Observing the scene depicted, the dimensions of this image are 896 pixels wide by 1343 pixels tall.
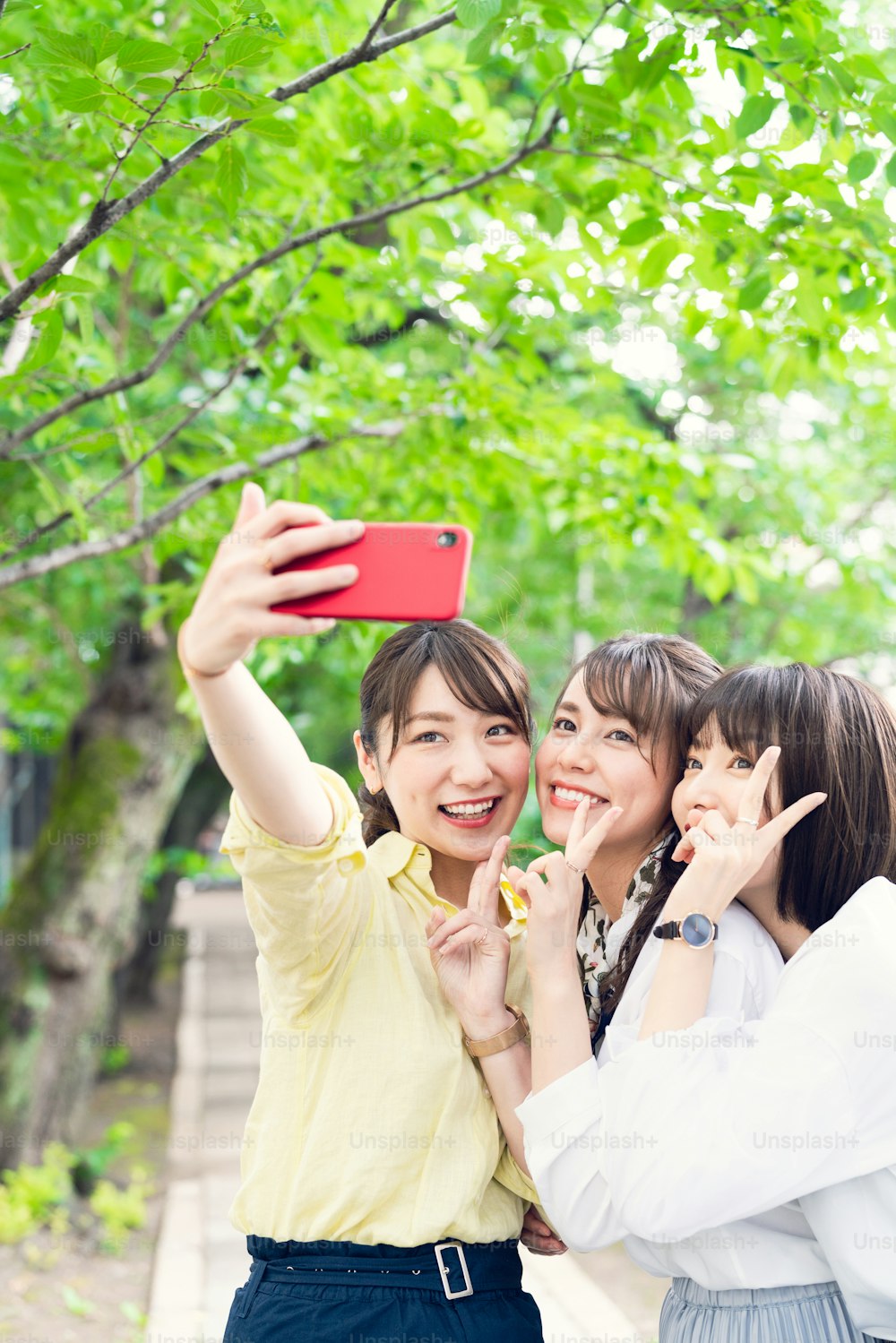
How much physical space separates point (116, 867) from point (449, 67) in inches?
163

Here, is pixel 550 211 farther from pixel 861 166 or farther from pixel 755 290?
pixel 861 166

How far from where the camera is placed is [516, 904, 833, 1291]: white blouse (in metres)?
1.69

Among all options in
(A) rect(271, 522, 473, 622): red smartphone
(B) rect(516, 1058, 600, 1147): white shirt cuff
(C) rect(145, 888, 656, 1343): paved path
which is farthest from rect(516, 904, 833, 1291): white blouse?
(C) rect(145, 888, 656, 1343): paved path

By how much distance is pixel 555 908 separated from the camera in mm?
1832

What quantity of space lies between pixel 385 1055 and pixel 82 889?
15.4ft

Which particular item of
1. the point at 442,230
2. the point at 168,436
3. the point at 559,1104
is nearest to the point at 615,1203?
the point at 559,1104

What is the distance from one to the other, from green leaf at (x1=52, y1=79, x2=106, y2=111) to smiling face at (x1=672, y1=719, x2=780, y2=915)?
1474mm

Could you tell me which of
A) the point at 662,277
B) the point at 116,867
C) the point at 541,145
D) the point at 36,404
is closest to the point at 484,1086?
the point at 662,277

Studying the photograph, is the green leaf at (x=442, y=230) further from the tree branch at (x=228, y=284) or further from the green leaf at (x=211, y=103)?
the green leaf at (x=211, y=103)

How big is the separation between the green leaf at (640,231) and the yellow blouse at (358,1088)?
4.96 feet

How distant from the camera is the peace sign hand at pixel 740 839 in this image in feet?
5.66

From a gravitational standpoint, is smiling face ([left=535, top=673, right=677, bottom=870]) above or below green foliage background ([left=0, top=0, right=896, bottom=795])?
below

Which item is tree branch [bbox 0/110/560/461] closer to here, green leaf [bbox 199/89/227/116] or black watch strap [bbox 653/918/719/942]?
green leaf [bbox 199/89/227/116]

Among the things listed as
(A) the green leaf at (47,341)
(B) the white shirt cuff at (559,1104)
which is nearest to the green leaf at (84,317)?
(A) the green leaf at (47,341)
